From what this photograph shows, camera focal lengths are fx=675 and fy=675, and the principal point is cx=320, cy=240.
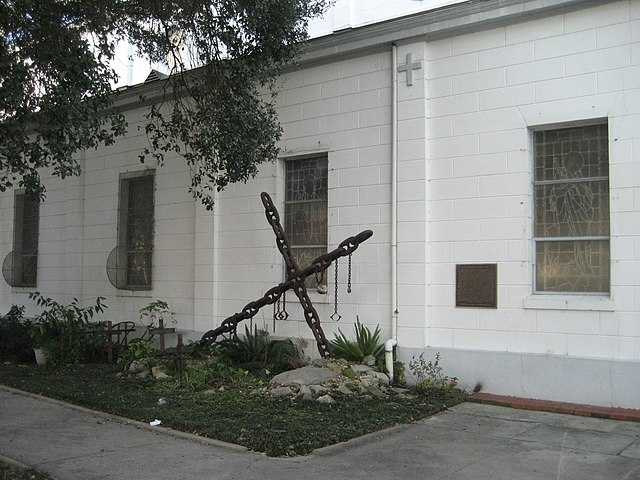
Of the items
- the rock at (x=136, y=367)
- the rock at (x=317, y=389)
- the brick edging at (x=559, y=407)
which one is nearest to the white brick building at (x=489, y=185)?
the brick edging at (x=559, y=407)

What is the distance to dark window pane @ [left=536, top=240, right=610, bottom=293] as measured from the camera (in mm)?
8555

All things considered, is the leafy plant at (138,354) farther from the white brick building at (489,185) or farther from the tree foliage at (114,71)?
the tree foliage at (114,71)

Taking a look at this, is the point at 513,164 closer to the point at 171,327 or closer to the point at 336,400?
the point at 336,400

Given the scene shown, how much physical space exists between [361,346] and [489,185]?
2944 mm

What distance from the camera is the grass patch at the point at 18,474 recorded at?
18.4 ft

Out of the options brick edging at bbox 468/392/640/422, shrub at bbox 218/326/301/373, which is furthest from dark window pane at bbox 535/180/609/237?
shrub at bbox 218/326/301/373

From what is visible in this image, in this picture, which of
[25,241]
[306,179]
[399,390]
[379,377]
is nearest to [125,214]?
[25,241]

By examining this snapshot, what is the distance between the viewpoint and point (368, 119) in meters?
10.5

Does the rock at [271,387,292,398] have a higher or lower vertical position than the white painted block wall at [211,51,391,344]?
lower

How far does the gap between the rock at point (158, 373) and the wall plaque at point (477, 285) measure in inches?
172

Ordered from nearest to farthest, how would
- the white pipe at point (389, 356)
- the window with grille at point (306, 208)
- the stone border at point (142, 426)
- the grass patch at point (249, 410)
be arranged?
the stone border at point (142, 426) → the grass patch at point (249, 410) → the white pipe at point (389, 356) → the window with grille at point (306, 208)

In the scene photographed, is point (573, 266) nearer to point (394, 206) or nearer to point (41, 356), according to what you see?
point (394, 206)

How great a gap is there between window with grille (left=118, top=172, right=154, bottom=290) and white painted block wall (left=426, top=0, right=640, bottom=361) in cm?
641

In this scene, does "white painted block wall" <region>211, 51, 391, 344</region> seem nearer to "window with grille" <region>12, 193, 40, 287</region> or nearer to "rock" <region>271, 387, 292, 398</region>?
"rock" <region>271, 387, 292, 398</region>
